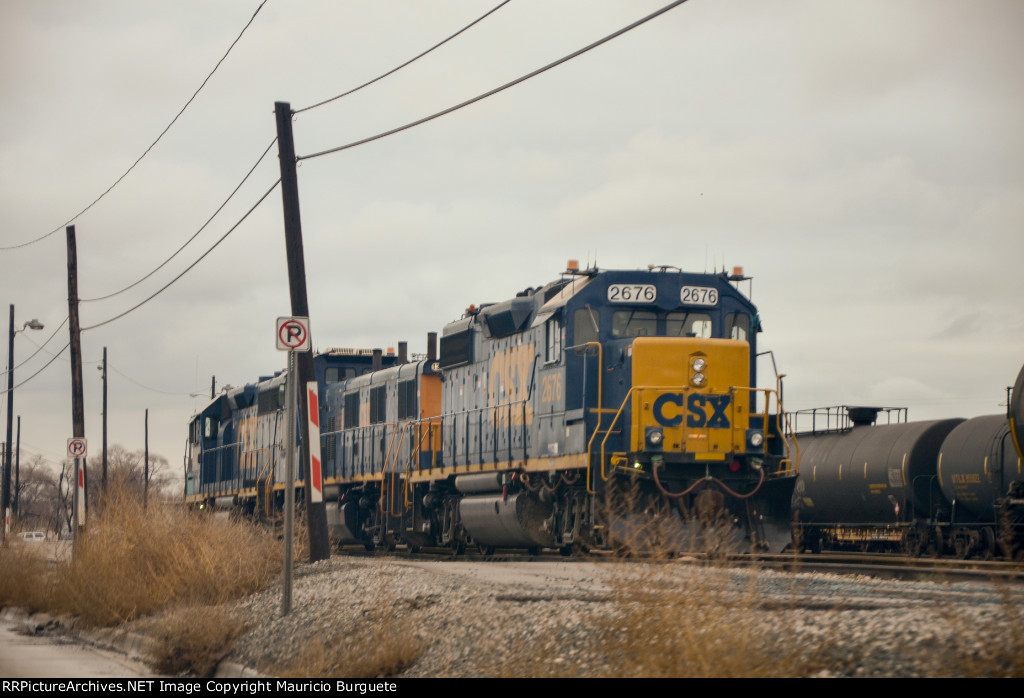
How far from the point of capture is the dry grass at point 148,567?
15.7 meters

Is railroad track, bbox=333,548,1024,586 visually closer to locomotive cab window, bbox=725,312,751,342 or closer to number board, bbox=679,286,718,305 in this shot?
locomotive cab window, bbox=725,312,751,342

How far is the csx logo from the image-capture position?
17656 mm

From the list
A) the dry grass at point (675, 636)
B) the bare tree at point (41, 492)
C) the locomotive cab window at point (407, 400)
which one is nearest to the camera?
the dry grass at point (675, 636)

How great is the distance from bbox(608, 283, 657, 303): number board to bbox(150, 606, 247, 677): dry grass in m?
7.81

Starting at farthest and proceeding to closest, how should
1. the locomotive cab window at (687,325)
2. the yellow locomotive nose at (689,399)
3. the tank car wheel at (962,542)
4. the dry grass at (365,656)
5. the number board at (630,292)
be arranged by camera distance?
the tank car wheel at (962,542)
the locomotive cab window at (687,325)
the number board at (630,292)
the yellow locomotive nose at (689,399)
the dry grass at (365,656)

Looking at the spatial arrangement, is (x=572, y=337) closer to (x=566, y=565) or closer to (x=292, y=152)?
(x=566, y=565)

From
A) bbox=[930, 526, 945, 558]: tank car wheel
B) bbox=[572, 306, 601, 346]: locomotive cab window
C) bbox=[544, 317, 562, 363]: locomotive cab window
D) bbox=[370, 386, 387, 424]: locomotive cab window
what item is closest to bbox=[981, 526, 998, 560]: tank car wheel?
bbox=[930, 526, 945, 558]: tank car wheel

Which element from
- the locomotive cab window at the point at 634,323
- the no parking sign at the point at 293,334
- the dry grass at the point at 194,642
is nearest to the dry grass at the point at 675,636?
the dry grass at the point at 194,642

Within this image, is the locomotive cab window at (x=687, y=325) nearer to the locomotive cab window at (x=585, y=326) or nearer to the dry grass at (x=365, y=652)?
the locomotive cab window at (x=585, y=326)

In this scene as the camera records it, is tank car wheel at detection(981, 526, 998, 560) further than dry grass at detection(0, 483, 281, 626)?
Yes

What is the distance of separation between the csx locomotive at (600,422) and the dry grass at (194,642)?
13.6ft

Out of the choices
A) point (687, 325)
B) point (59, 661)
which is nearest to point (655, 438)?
point (687, 325)

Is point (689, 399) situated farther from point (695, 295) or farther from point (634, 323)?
point (695, 295)
